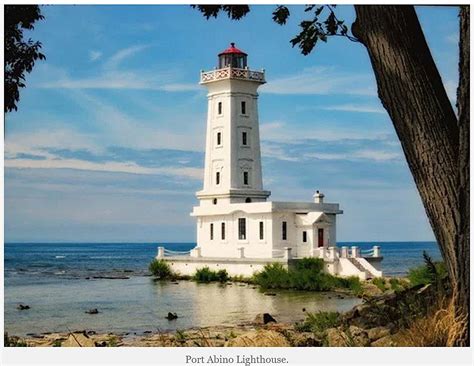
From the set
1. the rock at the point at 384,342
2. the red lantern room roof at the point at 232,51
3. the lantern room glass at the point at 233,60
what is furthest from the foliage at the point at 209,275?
the rock at the point at 384,342

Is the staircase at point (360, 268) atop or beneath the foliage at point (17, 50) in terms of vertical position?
beneath

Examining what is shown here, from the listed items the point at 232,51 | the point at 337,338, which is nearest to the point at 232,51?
the point at 232,51

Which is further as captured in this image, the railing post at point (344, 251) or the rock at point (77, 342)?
the railing post at point (344, 251)

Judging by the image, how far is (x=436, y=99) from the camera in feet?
18.2

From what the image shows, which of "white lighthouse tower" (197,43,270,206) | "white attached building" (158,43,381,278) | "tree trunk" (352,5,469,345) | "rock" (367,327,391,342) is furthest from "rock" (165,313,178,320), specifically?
"white lighthouse tower" (197,43,270,206)

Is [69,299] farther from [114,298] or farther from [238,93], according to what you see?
[238,93]

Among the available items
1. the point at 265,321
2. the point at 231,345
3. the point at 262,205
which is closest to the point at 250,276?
the point at 262,205

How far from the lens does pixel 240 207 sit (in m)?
21.0

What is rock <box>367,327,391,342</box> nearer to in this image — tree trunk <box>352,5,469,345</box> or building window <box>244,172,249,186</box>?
tree trunk <box>352,5,469,345</box>

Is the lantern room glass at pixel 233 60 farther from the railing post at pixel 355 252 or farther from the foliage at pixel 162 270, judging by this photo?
the railing post at pixel 355 252

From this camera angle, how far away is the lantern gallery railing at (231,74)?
21.4 metres

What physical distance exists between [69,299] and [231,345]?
36.6ft

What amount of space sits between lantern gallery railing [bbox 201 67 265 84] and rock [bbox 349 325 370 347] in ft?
50.1

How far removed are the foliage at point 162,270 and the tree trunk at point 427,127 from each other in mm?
16268
